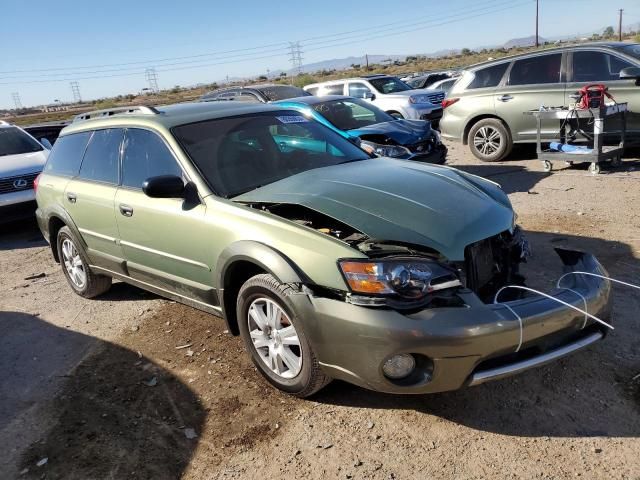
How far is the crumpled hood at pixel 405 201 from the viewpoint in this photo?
303cm

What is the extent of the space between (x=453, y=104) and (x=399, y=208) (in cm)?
751

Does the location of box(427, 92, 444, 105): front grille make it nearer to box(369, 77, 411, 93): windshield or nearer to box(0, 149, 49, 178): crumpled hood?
box(369, 77, 411, 93): windshield

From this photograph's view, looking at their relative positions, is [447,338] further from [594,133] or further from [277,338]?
[594,133]

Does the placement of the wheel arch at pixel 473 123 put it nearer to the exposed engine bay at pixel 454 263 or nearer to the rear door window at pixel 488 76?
the rear door window at pixel 488 76

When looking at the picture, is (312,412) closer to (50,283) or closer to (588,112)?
(50,283)

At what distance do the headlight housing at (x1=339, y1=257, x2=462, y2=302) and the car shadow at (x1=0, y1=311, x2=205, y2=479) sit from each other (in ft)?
4.35

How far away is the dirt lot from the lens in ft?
8.92

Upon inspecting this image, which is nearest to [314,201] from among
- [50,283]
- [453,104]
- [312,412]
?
[312,412]

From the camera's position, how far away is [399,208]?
128 inches

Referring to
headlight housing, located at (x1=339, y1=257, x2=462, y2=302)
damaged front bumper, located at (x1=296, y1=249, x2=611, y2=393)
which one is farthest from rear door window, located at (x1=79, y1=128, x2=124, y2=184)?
headlight housing, located at (x1=339, y1=257, x2=462, y2=302)

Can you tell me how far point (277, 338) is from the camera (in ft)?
10.8

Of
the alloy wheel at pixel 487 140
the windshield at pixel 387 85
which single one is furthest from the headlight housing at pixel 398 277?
the windshield at pixel 387 85

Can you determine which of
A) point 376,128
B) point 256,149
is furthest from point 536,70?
point 256,149

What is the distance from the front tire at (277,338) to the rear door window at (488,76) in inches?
306
